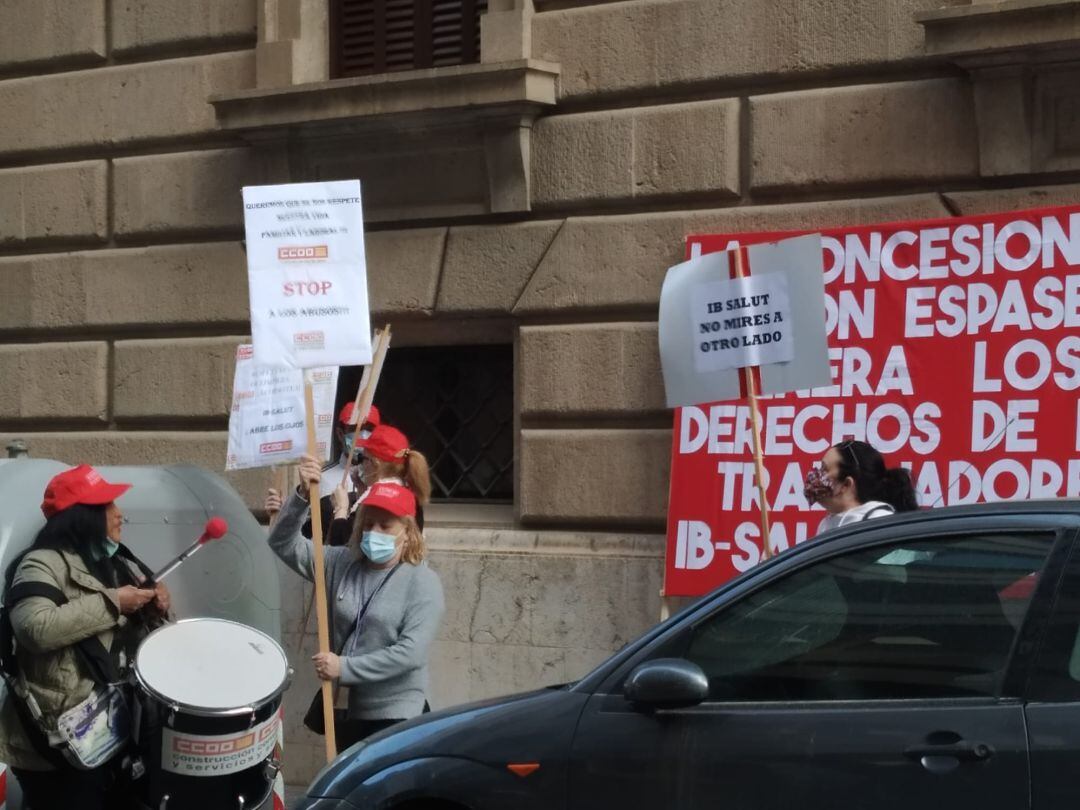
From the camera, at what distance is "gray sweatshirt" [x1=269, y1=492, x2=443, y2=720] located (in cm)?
600

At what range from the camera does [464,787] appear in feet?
14.9

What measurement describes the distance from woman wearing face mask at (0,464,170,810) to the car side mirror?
2.45 m

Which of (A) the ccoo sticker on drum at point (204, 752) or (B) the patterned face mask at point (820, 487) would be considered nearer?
(A) the ccoo sticker on drum at point (204, 752)

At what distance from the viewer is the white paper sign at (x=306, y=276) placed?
6.48 m

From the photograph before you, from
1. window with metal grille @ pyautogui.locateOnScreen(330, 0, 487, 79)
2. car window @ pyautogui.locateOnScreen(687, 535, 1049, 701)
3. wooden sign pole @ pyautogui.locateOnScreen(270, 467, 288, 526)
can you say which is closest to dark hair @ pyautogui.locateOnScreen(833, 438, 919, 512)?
car window @ pyautogui.locateOnScreen(687, 535, 1049, 701)

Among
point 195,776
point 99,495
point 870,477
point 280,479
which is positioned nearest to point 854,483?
point 870,477

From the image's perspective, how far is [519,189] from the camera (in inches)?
356

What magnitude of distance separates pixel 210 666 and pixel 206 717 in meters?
0.23

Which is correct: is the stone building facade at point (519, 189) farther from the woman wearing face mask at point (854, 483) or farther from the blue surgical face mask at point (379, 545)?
the blue surgical face mask at point (379, 545)

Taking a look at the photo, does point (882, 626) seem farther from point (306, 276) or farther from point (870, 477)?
point (306, 276)

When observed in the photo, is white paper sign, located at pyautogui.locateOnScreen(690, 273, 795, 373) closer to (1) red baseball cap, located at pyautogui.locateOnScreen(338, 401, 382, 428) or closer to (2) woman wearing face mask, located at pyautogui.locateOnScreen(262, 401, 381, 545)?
(2) woman wearing face mask, located at pyautogui.locateOnScreen(262, 401, 381, 545)

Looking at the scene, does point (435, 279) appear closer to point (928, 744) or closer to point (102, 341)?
point (102, 341)

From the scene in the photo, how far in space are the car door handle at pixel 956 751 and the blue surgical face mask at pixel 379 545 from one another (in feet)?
8.64

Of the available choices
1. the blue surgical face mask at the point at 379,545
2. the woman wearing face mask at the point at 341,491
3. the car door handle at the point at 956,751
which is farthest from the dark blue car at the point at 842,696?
the woman wearing face mask at the point at 341,491
